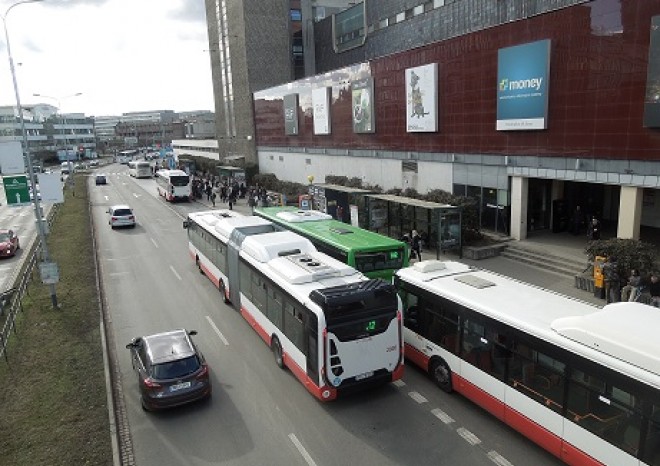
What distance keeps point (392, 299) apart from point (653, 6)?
15461mm

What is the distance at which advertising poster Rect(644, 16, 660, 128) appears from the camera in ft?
57.5

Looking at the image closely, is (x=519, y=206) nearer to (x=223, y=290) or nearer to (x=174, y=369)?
(x=223, y=290)

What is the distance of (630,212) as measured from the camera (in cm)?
1916

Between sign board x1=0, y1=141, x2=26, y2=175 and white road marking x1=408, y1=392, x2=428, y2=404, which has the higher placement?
sign board x1=0, y1=141, x2=26, y2=175

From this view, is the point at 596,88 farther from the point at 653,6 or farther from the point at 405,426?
the point at 405,426

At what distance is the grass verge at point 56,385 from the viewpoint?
934cm

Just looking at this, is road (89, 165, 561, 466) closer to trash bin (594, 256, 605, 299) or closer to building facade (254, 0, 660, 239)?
trash bin (594, 256, 605, 299)

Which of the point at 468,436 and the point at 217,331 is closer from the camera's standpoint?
the point at 468,436

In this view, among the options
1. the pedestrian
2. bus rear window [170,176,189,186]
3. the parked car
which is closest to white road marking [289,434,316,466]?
the pedestrian

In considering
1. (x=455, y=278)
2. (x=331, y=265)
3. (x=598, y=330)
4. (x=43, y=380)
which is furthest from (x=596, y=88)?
(x=43, y=380)

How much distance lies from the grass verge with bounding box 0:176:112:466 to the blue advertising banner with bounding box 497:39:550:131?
64.3 feet

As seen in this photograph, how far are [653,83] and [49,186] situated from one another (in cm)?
2212

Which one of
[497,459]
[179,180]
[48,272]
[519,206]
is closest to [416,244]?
[519,206]

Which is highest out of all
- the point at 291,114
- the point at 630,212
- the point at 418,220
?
the point at 291,114
